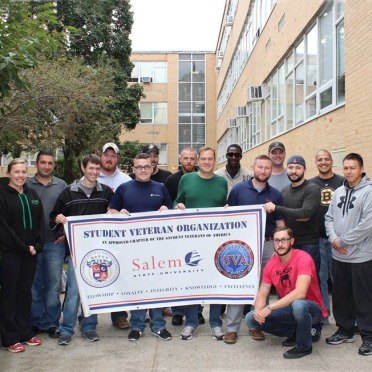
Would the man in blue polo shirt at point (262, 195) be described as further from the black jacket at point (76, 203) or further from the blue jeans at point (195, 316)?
the black jacket at point (76, 203)

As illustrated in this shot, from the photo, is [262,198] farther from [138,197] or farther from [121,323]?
[121,323]

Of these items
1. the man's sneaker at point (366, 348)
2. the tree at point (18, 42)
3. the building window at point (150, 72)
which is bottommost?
the man's sneaker at point (366, 348)

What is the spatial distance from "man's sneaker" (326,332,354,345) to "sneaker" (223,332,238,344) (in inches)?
37.5

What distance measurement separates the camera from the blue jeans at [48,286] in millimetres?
5305

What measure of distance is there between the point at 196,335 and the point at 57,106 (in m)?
10.5

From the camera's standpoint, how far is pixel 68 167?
76.1ft

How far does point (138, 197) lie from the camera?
209 inches

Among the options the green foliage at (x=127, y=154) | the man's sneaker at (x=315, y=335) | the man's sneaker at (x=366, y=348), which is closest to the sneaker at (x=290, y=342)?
the man's sneaker at (x=315, y=335)

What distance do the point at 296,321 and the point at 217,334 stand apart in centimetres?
95

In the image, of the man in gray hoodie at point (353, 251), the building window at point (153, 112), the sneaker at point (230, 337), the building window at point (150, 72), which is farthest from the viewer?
the building window at point (150, 72)

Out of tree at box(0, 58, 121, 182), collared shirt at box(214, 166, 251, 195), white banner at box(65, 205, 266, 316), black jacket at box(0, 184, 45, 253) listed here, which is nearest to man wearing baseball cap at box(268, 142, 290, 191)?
collared shirt at box(214, 166, 251, 195)

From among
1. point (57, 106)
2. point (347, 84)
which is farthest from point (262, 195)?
point (57, 106)

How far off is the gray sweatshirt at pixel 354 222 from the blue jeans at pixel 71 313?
2.76 meters

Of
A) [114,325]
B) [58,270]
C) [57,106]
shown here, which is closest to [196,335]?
[114,325]
